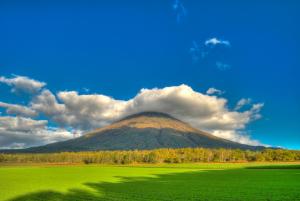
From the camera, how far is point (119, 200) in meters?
32.7

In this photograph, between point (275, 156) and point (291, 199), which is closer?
point (291, 199)

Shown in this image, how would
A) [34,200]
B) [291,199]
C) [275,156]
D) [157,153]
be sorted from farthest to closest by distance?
[157,153] → [275,156] → [34,200] → [291,199]

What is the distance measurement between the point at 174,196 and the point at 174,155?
164334 millimetres

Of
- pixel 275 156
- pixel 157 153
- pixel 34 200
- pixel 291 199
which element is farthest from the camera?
pixel 157 153

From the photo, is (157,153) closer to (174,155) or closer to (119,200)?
(174,155)

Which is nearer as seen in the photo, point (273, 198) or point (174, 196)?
point (273, 198)

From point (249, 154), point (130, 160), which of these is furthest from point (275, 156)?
point (130, 160)

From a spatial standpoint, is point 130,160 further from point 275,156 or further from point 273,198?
point 273,198

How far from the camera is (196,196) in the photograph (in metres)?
35.0

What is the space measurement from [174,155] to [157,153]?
10391 millimetres

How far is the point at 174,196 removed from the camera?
3544 centimetres

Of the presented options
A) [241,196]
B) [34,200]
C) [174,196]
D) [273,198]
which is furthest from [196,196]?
[34,200]

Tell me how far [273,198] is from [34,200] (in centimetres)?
2423

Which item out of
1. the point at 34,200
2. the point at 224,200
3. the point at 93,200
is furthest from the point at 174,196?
the point at 34,200
